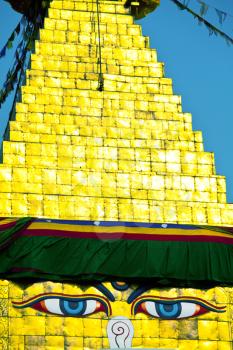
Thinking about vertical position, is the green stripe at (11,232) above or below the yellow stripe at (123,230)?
below

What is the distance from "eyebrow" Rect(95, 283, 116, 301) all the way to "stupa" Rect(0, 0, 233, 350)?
2 centimetres

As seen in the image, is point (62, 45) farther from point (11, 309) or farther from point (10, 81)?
point (11, 309)

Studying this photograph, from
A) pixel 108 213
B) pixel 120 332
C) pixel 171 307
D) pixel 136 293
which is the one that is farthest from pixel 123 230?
pixel 120 332

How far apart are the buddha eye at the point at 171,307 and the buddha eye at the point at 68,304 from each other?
0.74 m

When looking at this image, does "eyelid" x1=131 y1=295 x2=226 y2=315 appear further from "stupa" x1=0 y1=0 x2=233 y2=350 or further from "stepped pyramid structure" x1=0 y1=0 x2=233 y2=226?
"stepped pyramid structure" x1=0 y1=0 x2=233 y2=226

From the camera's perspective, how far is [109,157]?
1216 inches

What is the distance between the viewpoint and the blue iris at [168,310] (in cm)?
2930

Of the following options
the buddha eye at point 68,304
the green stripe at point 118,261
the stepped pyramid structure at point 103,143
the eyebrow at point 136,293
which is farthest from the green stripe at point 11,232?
the eyebrow at point 136,293

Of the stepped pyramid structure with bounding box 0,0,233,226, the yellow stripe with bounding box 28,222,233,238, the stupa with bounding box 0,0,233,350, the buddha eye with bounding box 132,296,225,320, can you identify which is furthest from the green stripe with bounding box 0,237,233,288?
the stepped pyramid structure with bounding box 0,0,233,226

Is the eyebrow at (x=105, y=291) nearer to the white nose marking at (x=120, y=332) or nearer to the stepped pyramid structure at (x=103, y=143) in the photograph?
the white nose marking at (x=120, y=332)

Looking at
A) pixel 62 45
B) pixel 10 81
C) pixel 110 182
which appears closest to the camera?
pixel 110 182

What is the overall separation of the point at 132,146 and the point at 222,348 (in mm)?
5133

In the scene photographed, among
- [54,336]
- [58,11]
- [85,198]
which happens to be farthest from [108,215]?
[58,11]

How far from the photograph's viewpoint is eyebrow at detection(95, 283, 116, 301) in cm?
2917
